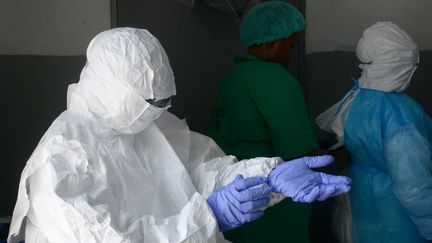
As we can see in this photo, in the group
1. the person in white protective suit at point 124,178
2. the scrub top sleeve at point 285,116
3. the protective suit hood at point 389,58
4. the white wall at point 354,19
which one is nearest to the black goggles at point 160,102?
the person in white protective suit at point 124,178

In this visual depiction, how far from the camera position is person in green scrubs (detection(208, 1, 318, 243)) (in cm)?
229

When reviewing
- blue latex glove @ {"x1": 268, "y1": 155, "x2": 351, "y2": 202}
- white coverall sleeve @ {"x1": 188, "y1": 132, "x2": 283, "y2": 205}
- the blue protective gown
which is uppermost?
blue latex glove @ {"x1": 268, "y1": 155, "x2": 351, "y2": 202}

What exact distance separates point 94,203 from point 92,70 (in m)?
0.33

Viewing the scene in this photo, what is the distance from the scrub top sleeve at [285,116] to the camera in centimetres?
227

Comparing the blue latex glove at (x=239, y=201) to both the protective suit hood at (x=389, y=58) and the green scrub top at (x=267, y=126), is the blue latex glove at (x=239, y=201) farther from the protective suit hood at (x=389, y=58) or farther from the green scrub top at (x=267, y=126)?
the protective suit hood at (x=389, y=58)

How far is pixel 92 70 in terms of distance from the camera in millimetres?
1498

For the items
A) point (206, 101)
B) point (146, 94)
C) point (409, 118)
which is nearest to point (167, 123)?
point (146, 94)

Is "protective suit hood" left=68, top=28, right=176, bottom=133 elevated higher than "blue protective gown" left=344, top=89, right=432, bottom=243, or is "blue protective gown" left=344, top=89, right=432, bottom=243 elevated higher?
"protective suit hood" left=68, top=28, right=176, bottom=133

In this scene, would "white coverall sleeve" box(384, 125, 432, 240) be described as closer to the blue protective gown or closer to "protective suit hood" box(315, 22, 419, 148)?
the blue protective gown

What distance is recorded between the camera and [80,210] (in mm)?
1326

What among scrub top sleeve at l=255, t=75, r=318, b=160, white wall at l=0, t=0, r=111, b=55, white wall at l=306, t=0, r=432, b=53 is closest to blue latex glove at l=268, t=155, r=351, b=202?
scrub top sleeve at l=255, t=75, r=318, b=160

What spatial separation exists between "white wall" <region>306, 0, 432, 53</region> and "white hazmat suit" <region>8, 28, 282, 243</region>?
6.16ft

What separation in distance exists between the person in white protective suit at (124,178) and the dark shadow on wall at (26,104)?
87cm

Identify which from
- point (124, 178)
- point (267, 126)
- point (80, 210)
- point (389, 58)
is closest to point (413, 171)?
point (389, 58)
